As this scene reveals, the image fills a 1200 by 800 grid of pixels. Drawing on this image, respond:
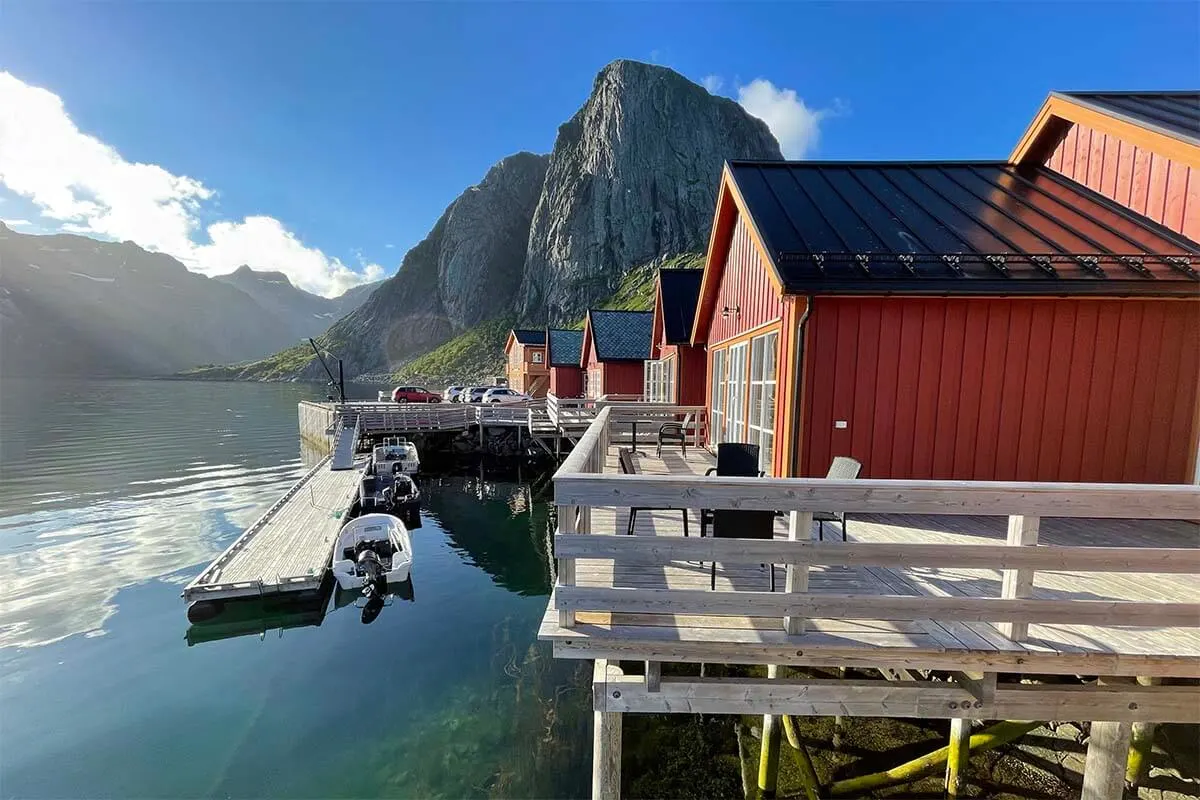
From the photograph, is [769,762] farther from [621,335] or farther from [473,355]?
[473,355]

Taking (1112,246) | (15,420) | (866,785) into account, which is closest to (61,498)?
(866,785)

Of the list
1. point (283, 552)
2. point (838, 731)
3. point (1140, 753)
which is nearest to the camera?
point (1140, 753)

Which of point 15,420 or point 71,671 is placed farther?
point 15,420

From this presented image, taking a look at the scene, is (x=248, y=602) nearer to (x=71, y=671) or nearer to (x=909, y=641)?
(x=71, y=671)

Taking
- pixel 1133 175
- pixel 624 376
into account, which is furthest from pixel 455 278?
pixel 1133 175

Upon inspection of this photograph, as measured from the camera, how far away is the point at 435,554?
1380cm

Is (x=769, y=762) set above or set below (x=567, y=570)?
below

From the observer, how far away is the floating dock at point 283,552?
31.6 ft

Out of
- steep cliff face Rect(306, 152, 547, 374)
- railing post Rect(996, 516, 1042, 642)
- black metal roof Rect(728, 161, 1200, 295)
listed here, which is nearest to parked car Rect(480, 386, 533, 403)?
black metal roof Rect(728, 161, 1200, 295)

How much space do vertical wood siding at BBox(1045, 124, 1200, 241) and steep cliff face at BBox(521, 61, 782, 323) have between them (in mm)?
73984

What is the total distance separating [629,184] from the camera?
84.4m

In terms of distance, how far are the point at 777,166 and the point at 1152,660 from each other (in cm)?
1001

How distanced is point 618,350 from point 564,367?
10247mm

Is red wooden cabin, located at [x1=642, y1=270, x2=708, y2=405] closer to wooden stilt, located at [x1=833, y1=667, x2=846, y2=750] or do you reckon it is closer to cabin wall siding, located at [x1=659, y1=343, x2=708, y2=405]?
cabin wall siding, located at [x1=659, y1=343, x2=708, y2=405]
